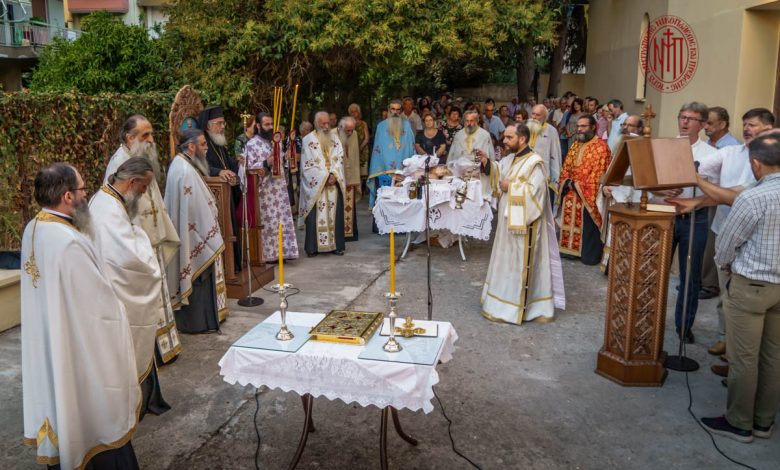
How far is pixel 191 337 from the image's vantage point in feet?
19.5

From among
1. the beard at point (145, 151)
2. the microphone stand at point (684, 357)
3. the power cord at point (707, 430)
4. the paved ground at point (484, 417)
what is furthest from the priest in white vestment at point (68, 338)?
the microphone stand at point (684, 357)

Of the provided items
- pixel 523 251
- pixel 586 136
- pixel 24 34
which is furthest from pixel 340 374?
pixel 24 34

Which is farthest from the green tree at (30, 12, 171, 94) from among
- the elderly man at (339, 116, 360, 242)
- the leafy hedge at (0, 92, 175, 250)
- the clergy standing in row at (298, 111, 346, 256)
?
the leafy hedge at (0, 92, 175, 250)

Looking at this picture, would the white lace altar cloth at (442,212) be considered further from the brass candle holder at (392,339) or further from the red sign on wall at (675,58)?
the brass candle holder at (392,339)

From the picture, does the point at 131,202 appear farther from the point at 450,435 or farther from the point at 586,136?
the point at 586,136

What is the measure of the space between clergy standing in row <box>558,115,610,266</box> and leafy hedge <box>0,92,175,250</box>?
5.55 m

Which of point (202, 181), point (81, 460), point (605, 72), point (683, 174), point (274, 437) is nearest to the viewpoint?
point (81, 460)

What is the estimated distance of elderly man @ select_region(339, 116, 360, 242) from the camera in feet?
32.7

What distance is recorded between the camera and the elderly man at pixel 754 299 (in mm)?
3807

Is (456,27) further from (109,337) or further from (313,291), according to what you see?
(109,337)

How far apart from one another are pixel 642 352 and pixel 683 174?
1337 mm

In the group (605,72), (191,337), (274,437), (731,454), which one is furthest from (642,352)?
(605,72)

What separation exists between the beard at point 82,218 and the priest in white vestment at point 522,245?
12.4 ft

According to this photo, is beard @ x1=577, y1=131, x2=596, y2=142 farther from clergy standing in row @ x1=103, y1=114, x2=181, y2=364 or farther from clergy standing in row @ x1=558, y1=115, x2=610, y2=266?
clergy standing in row @ x1=103, y1=114, x2=181, y2=364
